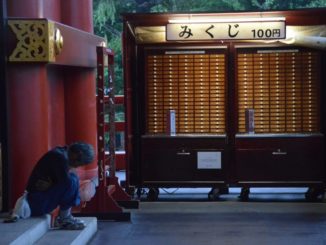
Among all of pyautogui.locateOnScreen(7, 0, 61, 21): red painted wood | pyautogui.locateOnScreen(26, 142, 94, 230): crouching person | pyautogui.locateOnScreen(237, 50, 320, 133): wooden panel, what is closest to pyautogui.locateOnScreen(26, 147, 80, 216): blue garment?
pyautogui.locateOnScreen(26, 142, 94, 230): crouching person

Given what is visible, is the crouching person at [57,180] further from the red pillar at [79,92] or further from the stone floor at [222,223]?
the red pillar at [79,92]

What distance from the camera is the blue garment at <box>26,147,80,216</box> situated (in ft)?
23.8

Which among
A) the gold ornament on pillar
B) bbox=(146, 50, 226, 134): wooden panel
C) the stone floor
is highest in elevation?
the gold ornament on pillar

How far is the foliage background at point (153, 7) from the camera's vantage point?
1830 centimetres

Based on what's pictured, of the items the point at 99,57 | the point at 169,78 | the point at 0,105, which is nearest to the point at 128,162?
the point at 169,78

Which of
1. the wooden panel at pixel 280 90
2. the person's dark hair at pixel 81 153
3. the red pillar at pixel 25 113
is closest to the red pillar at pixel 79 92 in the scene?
the wooden panel at pixel 280 90

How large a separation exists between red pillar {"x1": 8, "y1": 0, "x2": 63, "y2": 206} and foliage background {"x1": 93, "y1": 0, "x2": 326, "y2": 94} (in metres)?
10.4

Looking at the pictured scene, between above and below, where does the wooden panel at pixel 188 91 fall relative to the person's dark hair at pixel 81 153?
above

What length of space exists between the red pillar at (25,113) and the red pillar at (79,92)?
102 inches

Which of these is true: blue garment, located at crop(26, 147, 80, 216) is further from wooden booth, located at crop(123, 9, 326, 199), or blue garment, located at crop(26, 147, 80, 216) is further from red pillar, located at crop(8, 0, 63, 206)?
wooden booth, located at crop(123, 9, 326, 199)

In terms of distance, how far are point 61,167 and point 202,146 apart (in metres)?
3.78

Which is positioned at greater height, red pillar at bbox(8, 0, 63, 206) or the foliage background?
the foliage background

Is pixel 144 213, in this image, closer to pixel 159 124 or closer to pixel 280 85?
pixel 159 124

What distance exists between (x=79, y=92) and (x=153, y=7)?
8.62 meters
